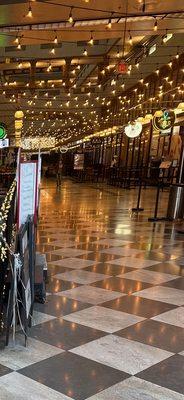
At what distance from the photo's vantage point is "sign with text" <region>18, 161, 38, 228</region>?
3.12 m

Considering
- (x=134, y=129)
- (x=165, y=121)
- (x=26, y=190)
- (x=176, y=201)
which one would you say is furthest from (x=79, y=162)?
(x=26, y=190)

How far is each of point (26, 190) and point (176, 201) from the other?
6.29m

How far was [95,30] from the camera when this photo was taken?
1155cm

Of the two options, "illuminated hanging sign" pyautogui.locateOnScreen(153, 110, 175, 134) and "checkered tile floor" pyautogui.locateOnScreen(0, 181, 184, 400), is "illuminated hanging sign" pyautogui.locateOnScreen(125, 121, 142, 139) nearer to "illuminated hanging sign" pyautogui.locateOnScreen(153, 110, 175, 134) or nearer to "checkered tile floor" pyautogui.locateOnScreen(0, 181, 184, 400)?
"illuminated hanging sign" pyautogui.locateOnScreen(153, 110, 175, 134)

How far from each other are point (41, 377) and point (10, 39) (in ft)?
38.0

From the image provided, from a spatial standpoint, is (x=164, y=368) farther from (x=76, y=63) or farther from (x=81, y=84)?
(x=81, y=84)

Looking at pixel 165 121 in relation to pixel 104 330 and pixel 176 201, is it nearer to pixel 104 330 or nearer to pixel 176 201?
pixel 176 201

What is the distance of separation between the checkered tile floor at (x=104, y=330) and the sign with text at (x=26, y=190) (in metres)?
0.80

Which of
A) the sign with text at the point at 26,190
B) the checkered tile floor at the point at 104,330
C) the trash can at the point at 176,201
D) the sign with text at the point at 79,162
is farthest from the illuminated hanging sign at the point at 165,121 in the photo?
the sign with text at the point at 79,162

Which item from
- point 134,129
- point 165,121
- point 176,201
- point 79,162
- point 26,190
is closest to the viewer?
point 26,190

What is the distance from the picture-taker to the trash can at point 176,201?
904 cm

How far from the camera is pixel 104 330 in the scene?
3305 mm

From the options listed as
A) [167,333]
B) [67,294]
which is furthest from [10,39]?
[167,333]

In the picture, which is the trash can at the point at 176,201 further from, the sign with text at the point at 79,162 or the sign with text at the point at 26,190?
the sign with text at the point at 79,162
